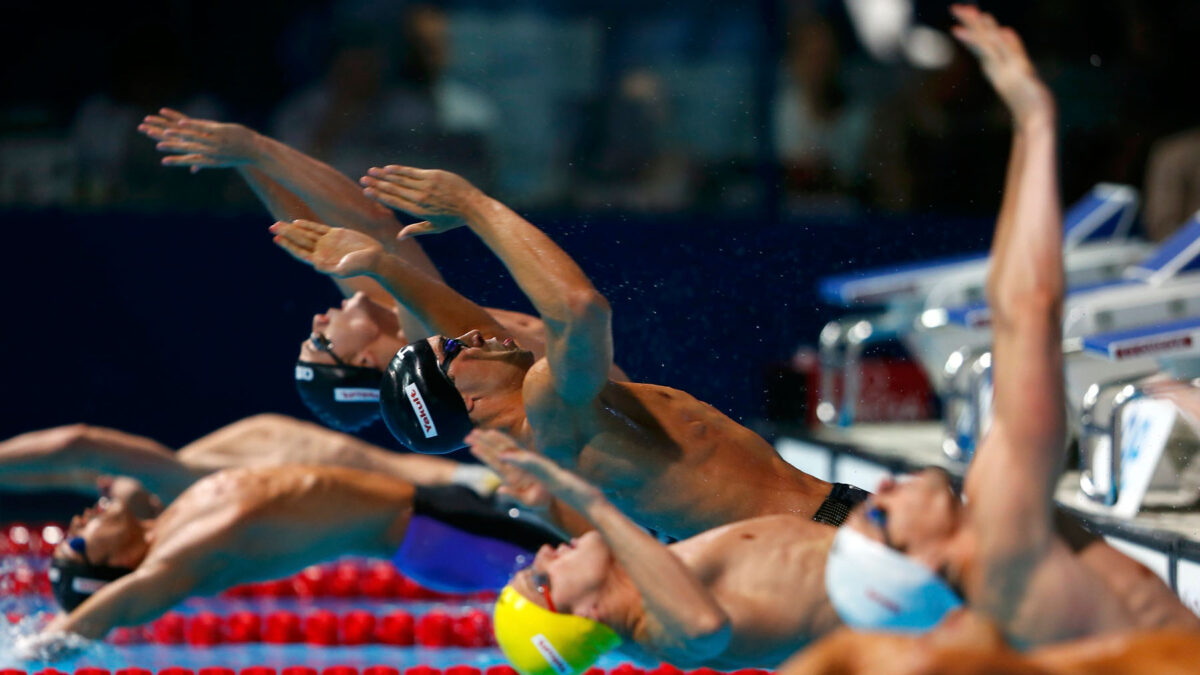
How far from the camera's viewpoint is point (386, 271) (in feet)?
9.59

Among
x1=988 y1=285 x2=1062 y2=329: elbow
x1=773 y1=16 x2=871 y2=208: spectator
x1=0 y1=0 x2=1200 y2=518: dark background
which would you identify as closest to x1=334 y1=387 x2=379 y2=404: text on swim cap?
x1=988 y1=285 x2=1062 y2=329: elbow

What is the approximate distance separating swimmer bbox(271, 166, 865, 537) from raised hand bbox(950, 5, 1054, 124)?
93 cm

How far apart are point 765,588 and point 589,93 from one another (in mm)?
4591

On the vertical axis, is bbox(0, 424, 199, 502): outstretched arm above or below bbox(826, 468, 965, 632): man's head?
below

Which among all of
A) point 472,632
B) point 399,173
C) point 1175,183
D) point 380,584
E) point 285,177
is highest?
point 399,173

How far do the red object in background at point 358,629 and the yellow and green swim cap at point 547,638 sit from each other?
217 cm

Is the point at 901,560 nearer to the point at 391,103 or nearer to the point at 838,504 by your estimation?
the point at 838,504

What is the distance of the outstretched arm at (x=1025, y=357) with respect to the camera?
1.99 m

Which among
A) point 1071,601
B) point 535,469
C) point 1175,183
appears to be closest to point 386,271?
point 535,469

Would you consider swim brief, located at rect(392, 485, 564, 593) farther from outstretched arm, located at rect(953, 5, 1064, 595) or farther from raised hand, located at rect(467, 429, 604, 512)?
outstretched arm, located at rect(953, 5, 1064, 595)

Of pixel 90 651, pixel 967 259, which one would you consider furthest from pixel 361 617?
pixel 967 259

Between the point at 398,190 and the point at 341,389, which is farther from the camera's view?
the point at 341,389

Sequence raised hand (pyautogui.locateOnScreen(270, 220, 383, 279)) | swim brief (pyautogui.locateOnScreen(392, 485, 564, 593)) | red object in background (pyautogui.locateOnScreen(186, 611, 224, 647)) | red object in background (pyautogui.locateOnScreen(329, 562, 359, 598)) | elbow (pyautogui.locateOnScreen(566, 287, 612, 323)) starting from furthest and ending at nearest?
red object in background (pyautogui.locateOnScreen(329, 562, 359, 598)), red object in background (pyautogui.locateOnScreen(186, 611, 224, 647)), swim brief (pyautogui.locateOnScreen(392, 485, 564, 593)), raised hand (pyautogui.locateOnScreen(270, 220, 383, 279)), elbow (pyautogui.locateOnScreen(566, 287, 612, 323))

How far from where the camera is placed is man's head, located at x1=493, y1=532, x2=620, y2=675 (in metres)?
2.71
